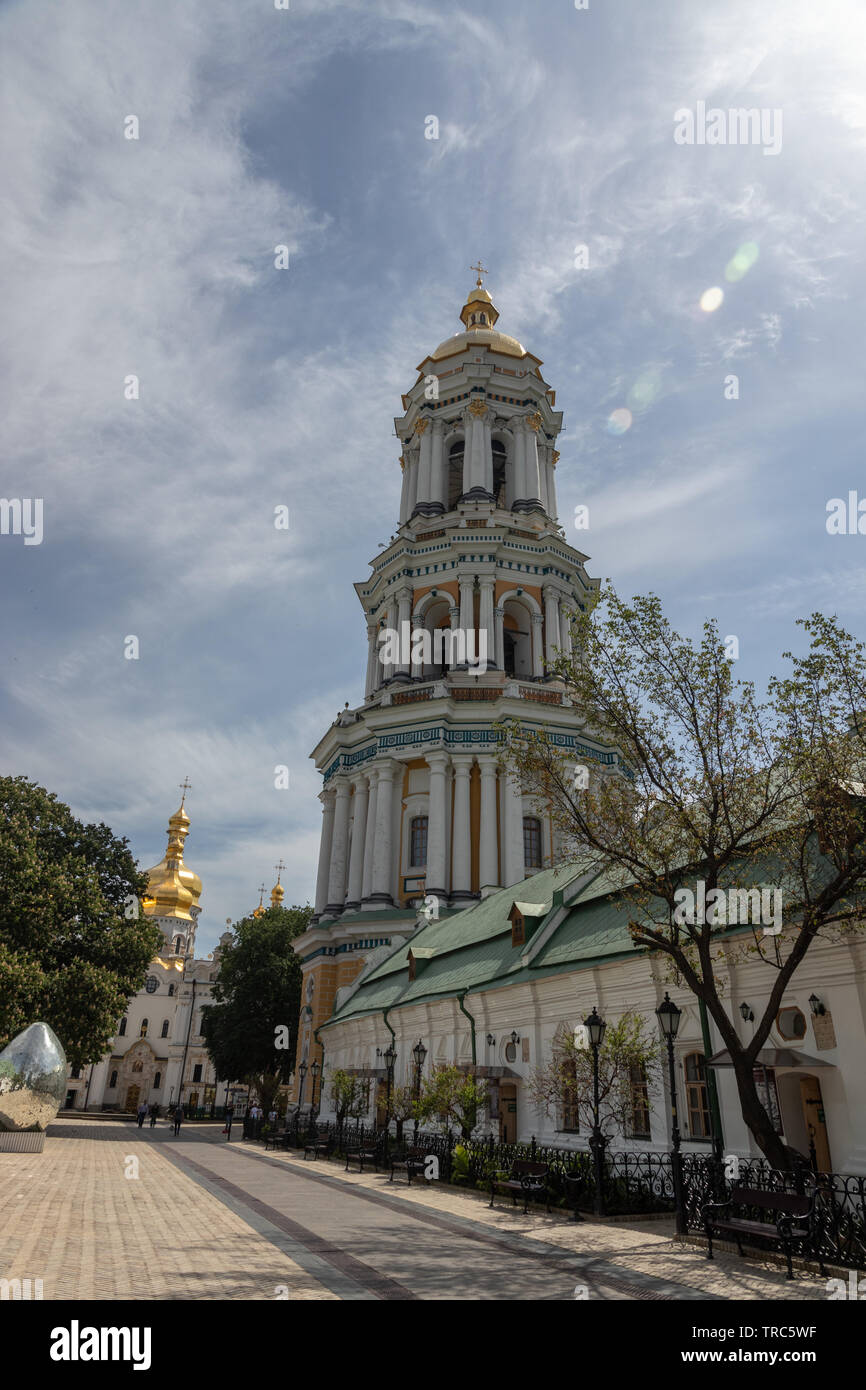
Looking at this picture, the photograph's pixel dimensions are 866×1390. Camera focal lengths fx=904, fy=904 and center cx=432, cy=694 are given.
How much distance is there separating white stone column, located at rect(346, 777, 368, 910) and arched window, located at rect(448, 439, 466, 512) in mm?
20314

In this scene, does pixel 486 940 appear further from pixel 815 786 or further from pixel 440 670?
pixel 440 670

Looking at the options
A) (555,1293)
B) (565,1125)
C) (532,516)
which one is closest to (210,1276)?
(555,1293)

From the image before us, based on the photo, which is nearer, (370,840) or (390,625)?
(370,840)

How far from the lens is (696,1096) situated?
55.7 feet

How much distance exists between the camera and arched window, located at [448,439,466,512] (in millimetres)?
56906

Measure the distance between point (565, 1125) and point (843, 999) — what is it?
856 centimetres

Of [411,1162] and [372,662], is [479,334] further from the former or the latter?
[411,1162]

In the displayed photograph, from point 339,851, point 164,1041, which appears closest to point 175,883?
→ point 164,1041

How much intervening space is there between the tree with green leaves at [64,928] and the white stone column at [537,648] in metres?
22.8

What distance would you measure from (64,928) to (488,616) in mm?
25145

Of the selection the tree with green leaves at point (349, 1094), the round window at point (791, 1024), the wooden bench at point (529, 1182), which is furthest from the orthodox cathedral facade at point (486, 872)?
the wooden bench at point (529, 1182)

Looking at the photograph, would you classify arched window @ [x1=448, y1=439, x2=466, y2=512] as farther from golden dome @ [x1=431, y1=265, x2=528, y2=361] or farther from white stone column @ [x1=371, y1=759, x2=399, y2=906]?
white stone column @ [x1=371, y1=759, x2=399, y2=906]

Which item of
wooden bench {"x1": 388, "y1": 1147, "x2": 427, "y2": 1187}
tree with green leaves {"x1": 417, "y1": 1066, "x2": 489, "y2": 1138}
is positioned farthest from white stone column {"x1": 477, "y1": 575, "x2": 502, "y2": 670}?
wooden bench {"x1": 388, "y1": 1147, "x2": 427, "y2": 1187}

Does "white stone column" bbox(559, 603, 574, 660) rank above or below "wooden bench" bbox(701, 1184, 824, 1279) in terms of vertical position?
above
